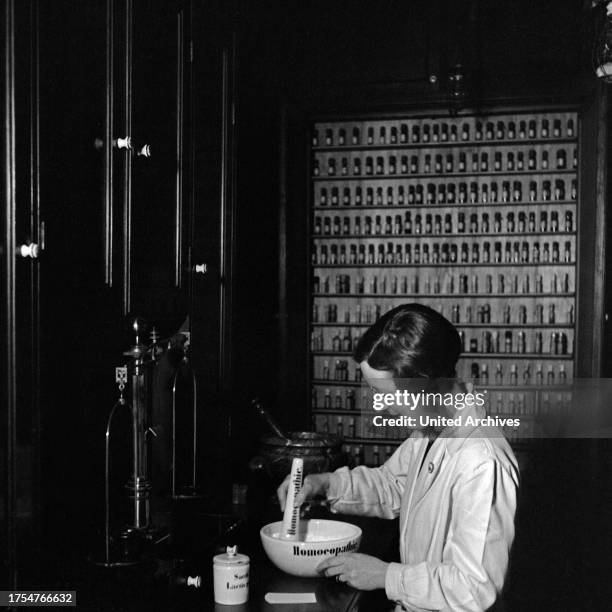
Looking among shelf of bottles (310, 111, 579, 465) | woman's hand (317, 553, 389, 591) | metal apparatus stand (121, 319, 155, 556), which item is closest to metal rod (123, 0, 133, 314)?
metal apparatus stand (121, 319, 155, 556)

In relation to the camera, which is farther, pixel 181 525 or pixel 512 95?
pixel 512 95

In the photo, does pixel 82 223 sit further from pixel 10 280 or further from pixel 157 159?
pixel 157 159

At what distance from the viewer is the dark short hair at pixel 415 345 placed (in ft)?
6.16

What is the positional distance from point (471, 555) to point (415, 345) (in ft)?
1.59

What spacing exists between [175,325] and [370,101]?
116 inches

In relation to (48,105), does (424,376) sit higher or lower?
lower

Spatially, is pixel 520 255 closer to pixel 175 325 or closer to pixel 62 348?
pixel 175 325

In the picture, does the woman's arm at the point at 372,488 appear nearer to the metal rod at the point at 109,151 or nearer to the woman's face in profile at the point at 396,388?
the woman's face in profile at the point at 396,388

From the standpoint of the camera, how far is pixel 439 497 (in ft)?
6.38

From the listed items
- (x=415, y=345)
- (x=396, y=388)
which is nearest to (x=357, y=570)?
(x=396, y=388)

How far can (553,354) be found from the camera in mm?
5070

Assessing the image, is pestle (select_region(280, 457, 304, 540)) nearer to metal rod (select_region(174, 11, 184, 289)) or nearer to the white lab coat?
the white lab coat

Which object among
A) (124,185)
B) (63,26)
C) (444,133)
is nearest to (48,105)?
(63,26)

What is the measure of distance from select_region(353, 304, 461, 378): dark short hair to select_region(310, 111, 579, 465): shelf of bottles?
3345mm
